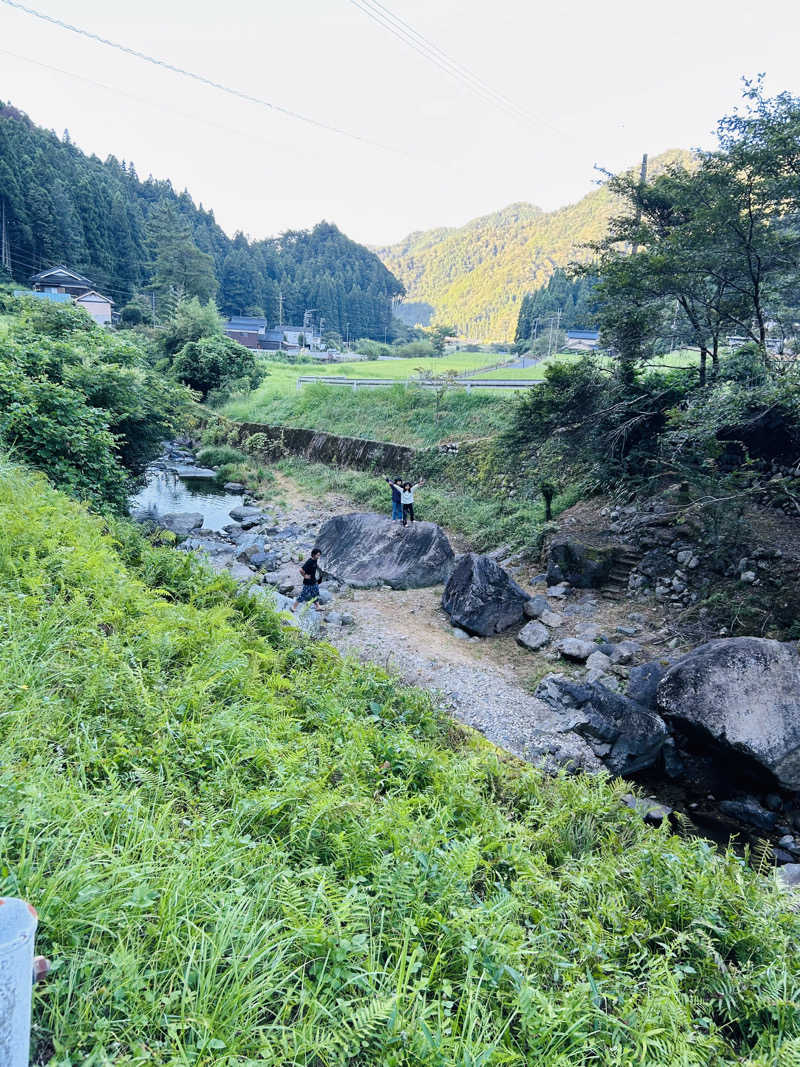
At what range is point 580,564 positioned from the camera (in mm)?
12859

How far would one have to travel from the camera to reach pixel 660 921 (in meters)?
3.45

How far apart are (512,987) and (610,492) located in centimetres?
1389

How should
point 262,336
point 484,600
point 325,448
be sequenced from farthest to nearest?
1. point 262,336
2. point 325,448
3. point 484,600

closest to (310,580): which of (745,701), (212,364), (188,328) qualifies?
(745,701)

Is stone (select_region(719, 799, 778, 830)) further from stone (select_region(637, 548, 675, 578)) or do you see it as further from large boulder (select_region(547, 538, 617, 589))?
large boulder (select_region(547, 538, 617, 589))

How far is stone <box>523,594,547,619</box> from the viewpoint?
1151 centimetres

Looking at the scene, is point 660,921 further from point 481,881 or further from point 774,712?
point 774,712

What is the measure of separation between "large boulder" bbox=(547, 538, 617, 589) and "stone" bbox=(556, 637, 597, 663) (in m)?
2.60

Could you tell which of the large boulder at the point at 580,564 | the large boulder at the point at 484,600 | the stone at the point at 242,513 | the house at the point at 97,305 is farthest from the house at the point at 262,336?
the large boulder at the point at 484,600

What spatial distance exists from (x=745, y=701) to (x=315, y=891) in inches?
263

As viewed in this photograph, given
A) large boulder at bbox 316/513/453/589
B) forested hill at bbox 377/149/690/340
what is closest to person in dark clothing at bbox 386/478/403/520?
large boulder at bbox 316/513/453/589

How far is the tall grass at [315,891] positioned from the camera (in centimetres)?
210

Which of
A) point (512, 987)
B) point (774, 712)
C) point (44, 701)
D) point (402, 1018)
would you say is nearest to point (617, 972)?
point (512, 987)

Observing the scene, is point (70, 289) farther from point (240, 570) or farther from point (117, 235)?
point (240, 570)
